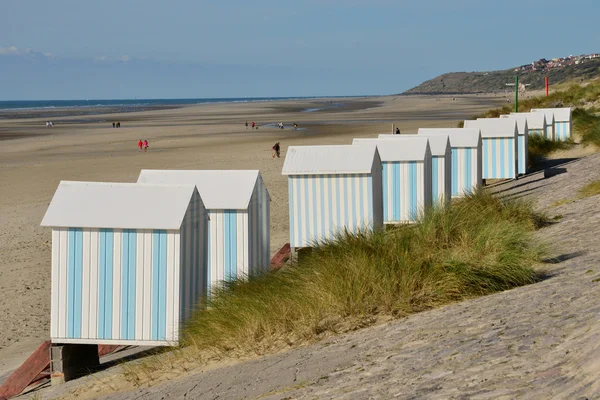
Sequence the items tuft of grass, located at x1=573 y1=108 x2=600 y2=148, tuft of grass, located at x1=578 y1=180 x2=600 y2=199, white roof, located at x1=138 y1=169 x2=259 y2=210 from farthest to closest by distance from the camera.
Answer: tuft of grass, located at x1=573 y1=108 x2=600 y2=148 → tuft of grass, located at x1=578 y1=180 x2=600 y2=199 → white roof, located at x1=138 y1=169 x2=259 y2=210

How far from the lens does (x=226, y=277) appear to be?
10781 millimetres

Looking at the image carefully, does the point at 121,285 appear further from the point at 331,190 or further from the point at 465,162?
the point at 465,162

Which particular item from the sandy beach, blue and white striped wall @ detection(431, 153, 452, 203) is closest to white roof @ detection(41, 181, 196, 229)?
the sandy beach

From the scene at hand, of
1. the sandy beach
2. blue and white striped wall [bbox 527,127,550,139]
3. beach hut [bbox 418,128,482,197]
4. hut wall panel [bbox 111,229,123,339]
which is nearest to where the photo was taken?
hut wall panel [bbox 111,229,123,339]

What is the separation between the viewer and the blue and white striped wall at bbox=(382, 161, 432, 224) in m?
16.7

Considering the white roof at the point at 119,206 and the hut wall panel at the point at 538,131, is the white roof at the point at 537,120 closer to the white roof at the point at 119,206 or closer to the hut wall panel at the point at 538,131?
the hut wall panel at the point at 538,131

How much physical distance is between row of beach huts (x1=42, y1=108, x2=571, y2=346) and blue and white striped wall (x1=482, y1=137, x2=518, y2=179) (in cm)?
781

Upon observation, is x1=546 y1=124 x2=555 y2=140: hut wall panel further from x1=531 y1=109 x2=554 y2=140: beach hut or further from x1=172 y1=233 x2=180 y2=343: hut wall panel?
x1=172 y1=233 x2=180 y2=343: hut wall panel

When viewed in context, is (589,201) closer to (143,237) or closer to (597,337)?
(143,237)

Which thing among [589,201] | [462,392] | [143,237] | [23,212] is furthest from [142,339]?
[23,212]

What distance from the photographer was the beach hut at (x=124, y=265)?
→ 912 cm

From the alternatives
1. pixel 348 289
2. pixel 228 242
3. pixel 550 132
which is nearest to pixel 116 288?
pixel 228 242

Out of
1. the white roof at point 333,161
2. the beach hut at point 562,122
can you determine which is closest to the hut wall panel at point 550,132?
the beach hut at point 562,122

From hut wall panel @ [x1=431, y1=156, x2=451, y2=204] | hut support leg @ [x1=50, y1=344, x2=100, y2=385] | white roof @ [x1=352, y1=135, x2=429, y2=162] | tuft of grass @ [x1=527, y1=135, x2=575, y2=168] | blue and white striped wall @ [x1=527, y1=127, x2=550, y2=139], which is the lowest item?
hut support leg @ [x1=50, y1=344, x2=100, y2=385]
